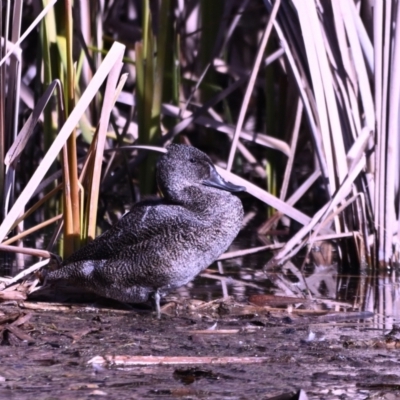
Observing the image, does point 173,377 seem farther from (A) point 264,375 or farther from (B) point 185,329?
(B) point 185,329

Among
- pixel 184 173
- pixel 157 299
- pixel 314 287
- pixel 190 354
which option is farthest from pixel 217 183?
pixel 190 354

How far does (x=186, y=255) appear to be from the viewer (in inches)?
172

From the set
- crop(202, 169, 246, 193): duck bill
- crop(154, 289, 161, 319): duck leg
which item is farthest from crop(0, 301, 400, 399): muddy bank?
crop(202, 169, 246, 193): duck bill

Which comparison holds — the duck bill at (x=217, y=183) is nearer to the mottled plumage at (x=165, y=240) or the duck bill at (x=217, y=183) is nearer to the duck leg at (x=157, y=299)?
the mottled plumage at (x=165, y=240)

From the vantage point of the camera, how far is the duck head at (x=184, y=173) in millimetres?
4652

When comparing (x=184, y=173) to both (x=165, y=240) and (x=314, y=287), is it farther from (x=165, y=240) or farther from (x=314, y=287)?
(x=314, y=287)

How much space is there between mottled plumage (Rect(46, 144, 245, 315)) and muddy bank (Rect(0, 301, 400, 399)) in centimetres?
16

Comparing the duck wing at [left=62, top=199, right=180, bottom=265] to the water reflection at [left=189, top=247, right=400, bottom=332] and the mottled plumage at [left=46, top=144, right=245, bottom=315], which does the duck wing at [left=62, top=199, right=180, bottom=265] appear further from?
the water reflection at [left=189, top=247, right=400, bottom=332]

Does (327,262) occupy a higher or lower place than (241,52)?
lower

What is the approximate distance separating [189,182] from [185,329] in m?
0.87

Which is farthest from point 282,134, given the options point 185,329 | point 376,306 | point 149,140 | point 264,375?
point 264,375

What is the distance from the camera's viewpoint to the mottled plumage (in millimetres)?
4398

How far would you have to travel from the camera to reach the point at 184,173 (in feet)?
15.3

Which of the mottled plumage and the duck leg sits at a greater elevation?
the mottled plumage
